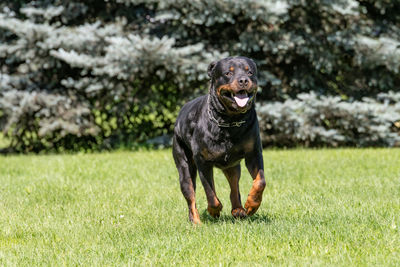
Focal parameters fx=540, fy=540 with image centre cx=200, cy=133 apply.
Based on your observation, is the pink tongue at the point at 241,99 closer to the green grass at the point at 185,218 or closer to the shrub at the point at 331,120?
the green grass at the point at 185,218

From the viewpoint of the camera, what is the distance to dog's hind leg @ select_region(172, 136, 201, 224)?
501 centimetres

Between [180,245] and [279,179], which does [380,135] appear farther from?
[180,245]

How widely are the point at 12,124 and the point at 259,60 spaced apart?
5271 mm

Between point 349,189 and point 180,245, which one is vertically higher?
point 180,245

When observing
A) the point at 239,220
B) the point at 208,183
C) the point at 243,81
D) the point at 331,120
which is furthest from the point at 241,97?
the point at 331,120

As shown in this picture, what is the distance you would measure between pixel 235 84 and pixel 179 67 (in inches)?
246

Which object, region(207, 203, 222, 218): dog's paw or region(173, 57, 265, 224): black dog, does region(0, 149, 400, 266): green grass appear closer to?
region(207, 203, 222, 218): dog's paw

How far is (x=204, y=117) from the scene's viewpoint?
16.0 ft

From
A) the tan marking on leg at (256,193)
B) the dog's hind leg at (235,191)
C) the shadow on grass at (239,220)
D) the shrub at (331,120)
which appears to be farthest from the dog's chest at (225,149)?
the shrub at (331,120)

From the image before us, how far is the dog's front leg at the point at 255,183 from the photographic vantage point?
457 centimetres

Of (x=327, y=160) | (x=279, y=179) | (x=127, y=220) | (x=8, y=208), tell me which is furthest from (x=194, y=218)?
(x=327, y=160)

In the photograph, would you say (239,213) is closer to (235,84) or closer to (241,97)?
(241,97)

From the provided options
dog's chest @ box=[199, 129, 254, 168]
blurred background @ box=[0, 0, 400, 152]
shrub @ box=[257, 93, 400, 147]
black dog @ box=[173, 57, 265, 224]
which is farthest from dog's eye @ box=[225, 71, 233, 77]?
shrub @ box=[257, 93, 400, 147]

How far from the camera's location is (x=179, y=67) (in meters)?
10.5
